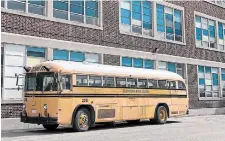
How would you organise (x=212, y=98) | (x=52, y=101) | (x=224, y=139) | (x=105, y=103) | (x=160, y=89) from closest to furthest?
(x=224, y=139)
(x=52, y=101)
(x=105, y=103)
(x=160, y=89)
(x=212, y=98)

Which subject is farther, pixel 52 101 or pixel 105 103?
pixel 105 103

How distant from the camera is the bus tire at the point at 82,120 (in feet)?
48.3

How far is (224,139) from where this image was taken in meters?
11.5

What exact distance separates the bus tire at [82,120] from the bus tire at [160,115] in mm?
5027

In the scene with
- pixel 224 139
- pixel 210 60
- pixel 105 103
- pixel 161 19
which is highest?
pixel 161 19

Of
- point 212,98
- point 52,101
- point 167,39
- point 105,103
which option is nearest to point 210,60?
point 212,98

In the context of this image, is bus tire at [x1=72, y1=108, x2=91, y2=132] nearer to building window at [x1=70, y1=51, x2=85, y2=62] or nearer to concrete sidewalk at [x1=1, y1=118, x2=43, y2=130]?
concrete sidewalk at [x1=1, y1=118, x2=43, y2=130]

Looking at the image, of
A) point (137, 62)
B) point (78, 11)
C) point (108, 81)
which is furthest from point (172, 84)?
point (78, 11)

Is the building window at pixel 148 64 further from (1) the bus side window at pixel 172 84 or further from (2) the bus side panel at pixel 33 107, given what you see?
(2) the bus side panel at pixel 33 107

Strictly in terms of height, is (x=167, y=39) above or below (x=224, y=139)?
above

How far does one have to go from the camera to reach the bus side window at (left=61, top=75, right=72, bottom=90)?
14.5m

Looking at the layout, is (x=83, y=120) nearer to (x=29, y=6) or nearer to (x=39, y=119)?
(x=39, y=119)

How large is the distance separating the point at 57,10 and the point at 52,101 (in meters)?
8.61

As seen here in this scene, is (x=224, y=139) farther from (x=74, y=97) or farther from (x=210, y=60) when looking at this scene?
(x=210, y=60)
